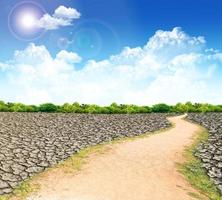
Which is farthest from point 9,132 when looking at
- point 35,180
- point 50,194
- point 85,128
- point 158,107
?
point 158,107

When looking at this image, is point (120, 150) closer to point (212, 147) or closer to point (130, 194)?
point (212, 147)

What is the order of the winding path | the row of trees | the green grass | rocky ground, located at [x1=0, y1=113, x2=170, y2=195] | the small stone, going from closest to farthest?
1. the winding path
2. the small stone
3. the green grass
4. rocky ground, located at [x1=0, y1=113, x2=170, y2=195]
5. the row of trees

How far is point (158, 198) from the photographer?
1006 centimetres

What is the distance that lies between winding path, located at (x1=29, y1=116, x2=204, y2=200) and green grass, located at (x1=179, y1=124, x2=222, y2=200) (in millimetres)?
263

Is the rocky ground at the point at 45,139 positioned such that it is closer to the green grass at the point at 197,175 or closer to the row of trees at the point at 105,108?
the green grass at the point at 197,175

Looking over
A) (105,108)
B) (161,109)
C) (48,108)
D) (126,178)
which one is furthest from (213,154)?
(48,108)

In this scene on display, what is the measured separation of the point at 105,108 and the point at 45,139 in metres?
15.6

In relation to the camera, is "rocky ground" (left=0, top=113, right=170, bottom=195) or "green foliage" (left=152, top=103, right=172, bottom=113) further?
"green foliage" (left=152, top=103, right=172, bottom=113)

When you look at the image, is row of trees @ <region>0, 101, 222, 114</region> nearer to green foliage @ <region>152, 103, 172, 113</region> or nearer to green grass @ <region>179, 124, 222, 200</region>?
green foliage @ <region>152, 103, 172, 113</region>

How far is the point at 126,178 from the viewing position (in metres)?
11.7

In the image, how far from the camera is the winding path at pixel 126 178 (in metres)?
10.2

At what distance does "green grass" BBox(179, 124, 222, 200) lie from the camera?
36.0ft

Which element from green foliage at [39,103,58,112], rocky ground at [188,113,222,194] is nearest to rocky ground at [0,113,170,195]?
rocky ground at [188,113,222,194]

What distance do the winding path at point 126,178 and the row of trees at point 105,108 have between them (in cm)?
1574
